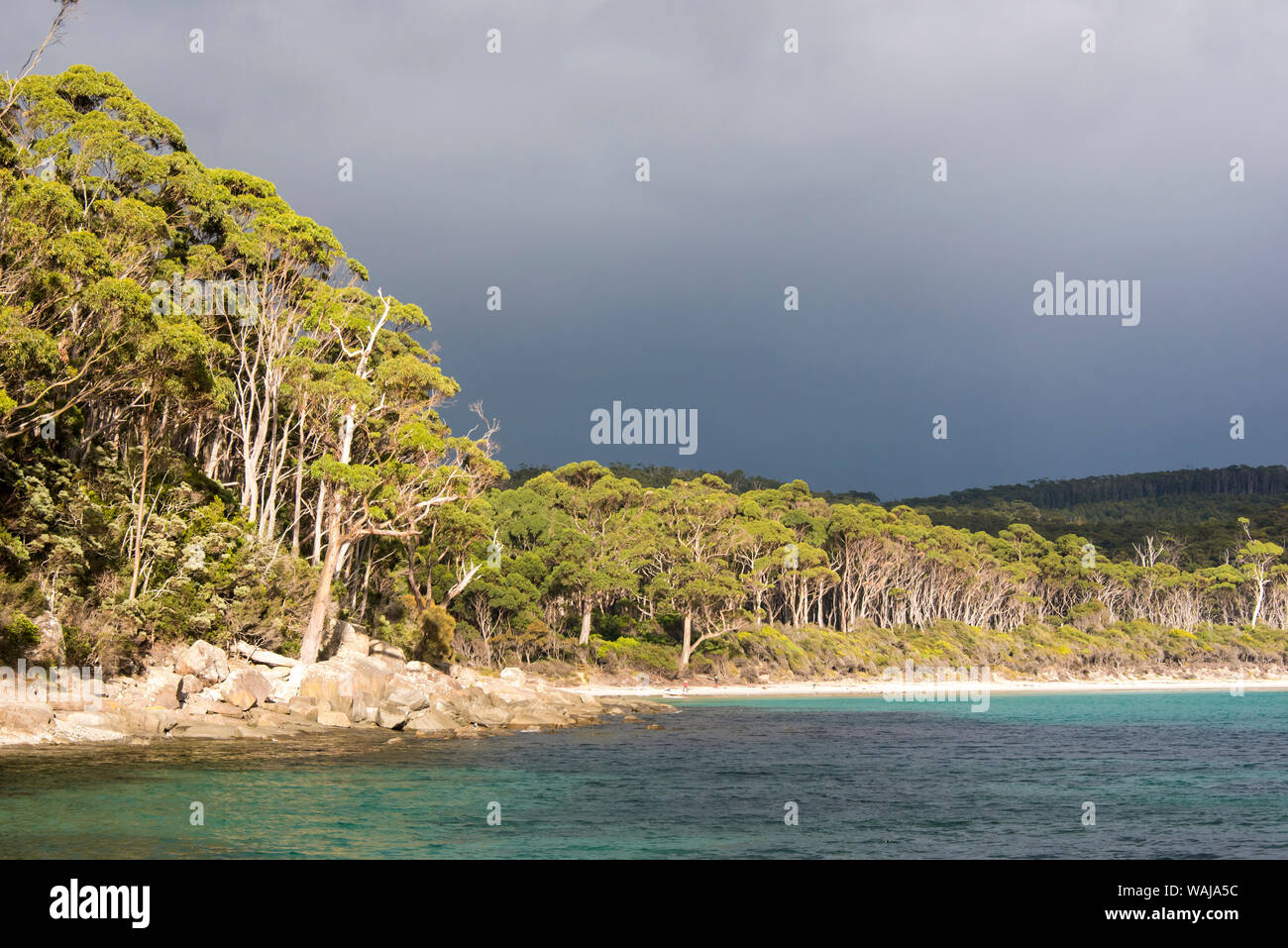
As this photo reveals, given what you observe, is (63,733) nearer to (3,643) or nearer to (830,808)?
(3,643)

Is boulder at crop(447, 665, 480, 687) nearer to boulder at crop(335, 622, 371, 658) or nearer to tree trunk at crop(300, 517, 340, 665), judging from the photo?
boulder at crop(335, 622, 371, 658)

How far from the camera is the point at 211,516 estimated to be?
3122 cm

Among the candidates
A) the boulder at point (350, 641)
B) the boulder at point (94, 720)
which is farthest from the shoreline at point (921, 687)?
the boulder at point (94, 720)

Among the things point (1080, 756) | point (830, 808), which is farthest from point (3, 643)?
point (1080, 756)

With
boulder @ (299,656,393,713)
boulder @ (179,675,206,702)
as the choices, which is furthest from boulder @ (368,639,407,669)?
boulder @ (179,675,206,702)

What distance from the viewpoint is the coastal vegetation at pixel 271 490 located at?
79.4 feet

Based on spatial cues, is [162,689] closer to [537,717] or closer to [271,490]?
[271,490]

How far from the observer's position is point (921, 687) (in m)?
71.8

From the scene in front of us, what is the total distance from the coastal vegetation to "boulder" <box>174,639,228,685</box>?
120 cm

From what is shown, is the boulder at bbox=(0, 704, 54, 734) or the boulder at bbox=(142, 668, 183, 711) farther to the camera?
the boulder at bbox=(142, 668, 183, 711)

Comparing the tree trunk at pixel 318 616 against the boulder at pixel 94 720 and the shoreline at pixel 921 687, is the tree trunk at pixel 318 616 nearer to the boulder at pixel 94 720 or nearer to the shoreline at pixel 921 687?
the boulder at pixel 94 720

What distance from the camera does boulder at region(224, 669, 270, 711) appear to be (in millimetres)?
27422

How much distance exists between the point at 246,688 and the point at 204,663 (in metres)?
1.45

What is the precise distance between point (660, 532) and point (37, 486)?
1708 inches
